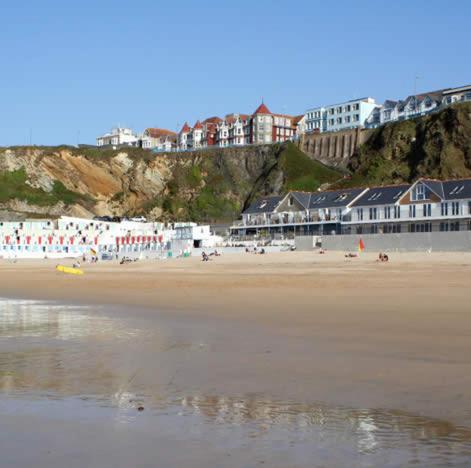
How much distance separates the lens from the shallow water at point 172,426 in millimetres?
5051

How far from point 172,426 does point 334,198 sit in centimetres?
5787

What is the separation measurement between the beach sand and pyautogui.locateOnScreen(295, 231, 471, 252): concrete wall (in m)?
12.3

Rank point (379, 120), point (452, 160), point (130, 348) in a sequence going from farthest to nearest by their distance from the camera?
point (379, 120) → point (452, 160) → point (130, 348)

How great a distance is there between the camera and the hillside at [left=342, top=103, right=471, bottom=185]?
77500 millimetres

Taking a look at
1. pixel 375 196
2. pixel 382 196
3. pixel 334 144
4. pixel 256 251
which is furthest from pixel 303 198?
pixel 334 144

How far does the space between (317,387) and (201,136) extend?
420ft

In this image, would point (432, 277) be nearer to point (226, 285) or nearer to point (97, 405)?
point (226, 285)

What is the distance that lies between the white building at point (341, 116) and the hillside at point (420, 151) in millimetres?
17841

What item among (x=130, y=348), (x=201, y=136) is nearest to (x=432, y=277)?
(x=130, y=348)

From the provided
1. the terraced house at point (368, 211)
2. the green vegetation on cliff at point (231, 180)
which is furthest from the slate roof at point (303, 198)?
the green vegetation on cliff at point (231, 180)

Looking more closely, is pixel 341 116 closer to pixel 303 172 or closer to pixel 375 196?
pixel 303 172

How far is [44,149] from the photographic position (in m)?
→ 110

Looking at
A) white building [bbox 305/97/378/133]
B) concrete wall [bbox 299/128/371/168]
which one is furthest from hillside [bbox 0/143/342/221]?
white building [bbox 305/97/378/133]

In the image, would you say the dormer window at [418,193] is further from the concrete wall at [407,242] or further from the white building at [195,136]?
the white building at [195,136]
